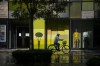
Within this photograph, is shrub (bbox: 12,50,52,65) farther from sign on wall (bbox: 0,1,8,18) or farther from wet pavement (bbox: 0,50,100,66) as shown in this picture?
sign on wall (bbox: 0,1,8,18)

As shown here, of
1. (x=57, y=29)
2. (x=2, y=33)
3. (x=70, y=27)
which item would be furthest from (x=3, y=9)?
(x=70, y=27)

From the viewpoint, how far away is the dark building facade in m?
42.6

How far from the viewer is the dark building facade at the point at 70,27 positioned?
42594mm

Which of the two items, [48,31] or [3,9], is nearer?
[3,9]

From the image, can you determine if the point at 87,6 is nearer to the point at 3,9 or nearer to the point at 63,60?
the point at 3,9

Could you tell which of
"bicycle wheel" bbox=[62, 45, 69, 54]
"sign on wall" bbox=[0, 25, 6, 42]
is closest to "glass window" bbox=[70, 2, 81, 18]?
"bicycle wheel" bbox=[62, 45, 69, 54]

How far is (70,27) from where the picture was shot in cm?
4306

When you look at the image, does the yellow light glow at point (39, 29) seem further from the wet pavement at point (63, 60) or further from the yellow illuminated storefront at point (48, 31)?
the wet pavement at point (63, 60)

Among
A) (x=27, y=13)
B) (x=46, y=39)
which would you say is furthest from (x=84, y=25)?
(x=27, y=13)

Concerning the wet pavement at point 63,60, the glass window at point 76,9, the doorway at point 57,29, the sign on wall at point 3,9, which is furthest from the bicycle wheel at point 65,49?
the sign on wall at point 3,9

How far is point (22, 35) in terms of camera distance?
44219mm

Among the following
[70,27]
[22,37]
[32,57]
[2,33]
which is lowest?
[32,57]

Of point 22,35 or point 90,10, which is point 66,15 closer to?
point 90,10

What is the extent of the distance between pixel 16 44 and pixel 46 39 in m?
3.88
